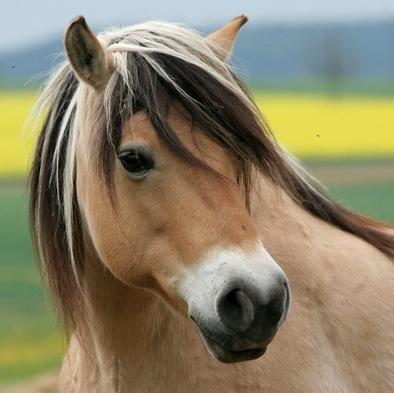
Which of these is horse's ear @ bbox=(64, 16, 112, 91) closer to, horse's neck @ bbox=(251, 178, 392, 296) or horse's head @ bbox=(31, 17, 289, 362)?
horse's head @ bbox=(31, 17, 289, 362)

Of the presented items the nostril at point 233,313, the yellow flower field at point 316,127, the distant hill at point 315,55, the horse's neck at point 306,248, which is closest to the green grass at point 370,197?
the yellow flower field at point 316,127

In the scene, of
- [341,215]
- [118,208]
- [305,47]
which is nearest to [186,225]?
[118,208]

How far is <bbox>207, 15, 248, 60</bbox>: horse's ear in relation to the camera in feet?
15.7

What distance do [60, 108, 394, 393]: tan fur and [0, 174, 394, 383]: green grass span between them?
2.09 ft

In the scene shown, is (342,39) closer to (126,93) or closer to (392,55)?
(392,55)

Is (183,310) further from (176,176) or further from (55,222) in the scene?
(55,222)

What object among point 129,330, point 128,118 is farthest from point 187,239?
point 129,330

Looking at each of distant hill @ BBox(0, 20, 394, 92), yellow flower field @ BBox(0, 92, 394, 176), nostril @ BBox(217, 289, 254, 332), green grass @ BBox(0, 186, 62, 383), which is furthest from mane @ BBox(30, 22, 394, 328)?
distant hill @ BBox(0, 20, 394, 92)

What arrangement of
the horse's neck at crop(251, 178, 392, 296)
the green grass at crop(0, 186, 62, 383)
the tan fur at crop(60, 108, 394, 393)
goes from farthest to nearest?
1. the green grass at crop(0, 186, 62, 383)
2. the horse's neck at crop(251, 178, 392, 296)
3. the tan fur at crop(60, 108, 394, 393)

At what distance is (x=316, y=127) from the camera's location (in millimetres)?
45344

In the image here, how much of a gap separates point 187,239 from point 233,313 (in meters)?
0.36

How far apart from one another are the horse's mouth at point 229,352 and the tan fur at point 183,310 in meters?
0.29

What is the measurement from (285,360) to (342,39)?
99.1 metres

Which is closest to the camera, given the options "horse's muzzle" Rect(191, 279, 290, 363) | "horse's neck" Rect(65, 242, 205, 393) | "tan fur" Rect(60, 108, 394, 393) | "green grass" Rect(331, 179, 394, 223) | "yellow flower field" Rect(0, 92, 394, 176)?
"horse's muzzle" Rect(191, 279, 290, 363)
